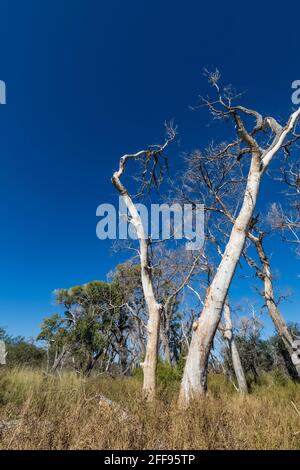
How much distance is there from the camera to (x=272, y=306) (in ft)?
32.8

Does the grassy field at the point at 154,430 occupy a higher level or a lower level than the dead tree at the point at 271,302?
lower

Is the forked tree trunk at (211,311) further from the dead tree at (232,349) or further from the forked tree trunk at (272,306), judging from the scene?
the dead tree at (232,349)

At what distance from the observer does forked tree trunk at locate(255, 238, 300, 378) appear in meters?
9.31

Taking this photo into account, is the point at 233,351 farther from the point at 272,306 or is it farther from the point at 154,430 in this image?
the point at 154,430

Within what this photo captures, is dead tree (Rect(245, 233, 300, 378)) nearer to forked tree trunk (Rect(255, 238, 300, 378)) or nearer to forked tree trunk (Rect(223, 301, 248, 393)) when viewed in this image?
forked tree trunk (Rect(255, 238, 300, 378))

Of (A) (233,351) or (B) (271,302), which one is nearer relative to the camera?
(B) (271,302)

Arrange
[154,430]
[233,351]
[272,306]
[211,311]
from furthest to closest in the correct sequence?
[233,351], [272,306], [211,311], [154,430]

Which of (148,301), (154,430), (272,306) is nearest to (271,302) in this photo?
(272,306)

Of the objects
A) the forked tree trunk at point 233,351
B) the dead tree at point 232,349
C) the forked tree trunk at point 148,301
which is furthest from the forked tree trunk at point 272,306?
the forked tree trunk at point 148,301

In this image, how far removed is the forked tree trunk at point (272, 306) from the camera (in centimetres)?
931

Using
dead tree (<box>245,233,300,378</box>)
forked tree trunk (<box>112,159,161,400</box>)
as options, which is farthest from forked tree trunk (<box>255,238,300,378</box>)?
forked tree trunk (<box>112,159,161,400</box>)
